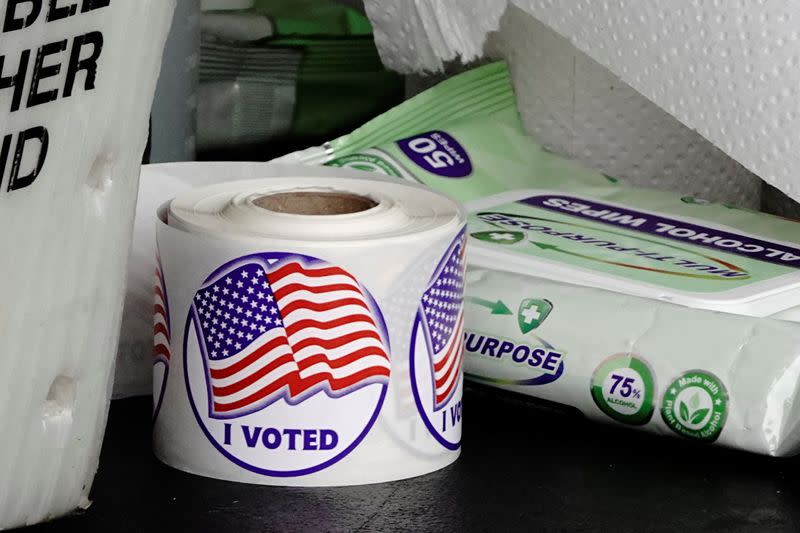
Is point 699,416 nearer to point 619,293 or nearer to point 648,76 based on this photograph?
point 619,293

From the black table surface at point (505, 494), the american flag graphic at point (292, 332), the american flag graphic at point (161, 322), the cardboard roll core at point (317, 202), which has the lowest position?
the black table surface at point (505, 494)

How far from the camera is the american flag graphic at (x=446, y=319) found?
58cm

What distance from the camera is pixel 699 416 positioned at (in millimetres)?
620

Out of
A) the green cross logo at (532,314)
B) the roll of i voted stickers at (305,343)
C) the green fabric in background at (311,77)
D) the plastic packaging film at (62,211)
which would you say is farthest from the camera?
the green fabric in background at (311,77)

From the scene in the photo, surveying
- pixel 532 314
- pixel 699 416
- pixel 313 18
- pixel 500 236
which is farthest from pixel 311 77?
pixel 699 416

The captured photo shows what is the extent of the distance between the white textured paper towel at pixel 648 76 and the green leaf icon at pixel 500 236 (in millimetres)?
132

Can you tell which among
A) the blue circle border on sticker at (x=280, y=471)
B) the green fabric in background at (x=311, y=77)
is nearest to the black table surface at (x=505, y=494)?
the blue circle border on sticker at (x=280, y=471)

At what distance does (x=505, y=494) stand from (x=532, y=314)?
4.9 inches

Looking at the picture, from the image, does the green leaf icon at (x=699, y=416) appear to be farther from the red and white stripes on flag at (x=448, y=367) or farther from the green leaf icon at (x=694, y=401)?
the red and white stripes on flag at (x=448, y=367)

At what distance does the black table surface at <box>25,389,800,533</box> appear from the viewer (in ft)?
1.79

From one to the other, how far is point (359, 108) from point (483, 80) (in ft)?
0.36

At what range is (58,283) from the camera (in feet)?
1.56

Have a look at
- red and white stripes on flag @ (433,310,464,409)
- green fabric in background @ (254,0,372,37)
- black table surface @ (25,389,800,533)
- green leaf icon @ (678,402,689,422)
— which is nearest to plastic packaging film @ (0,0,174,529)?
black table surface @ (25,389,800,533)

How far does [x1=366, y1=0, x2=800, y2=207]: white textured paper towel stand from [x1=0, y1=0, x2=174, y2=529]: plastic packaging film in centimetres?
40
